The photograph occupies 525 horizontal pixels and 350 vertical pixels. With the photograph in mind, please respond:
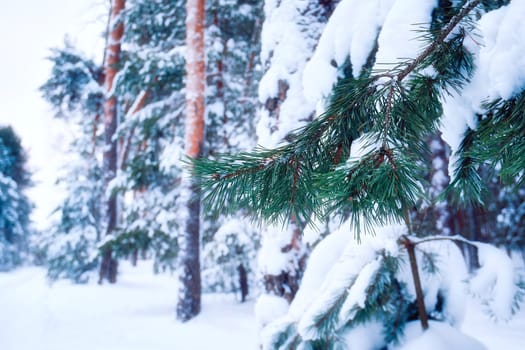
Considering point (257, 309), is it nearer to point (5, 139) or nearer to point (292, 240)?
point (292, 240)

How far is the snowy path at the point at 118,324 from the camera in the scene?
4910 mm

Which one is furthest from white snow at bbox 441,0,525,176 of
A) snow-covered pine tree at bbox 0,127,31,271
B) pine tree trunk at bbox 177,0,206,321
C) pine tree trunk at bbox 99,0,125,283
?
snow-covered pine tree at bbox 0,127,31,271

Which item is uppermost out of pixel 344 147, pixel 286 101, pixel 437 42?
pixel 286 101

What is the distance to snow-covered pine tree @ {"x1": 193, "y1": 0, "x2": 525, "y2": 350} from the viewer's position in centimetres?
90

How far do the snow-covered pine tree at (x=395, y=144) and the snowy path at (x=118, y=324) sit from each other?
3.47 metres

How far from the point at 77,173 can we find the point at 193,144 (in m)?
9.60

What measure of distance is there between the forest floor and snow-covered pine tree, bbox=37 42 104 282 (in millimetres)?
3131

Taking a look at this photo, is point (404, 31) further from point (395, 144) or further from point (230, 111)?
point (230, 111)

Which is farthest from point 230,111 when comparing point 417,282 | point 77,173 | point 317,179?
point 77,173

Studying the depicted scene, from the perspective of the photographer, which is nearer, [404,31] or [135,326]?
[404,31]

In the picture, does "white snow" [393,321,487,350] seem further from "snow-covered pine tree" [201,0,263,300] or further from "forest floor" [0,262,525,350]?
"snow-covered pine tree" [201,0,263,300]

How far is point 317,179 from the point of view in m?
0.99

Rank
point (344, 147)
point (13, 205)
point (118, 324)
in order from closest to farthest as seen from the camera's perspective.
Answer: point (344, 147), point (118, 324), point (13, 205)

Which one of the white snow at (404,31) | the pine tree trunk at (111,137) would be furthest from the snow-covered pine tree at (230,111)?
the white snow at (404,31)
